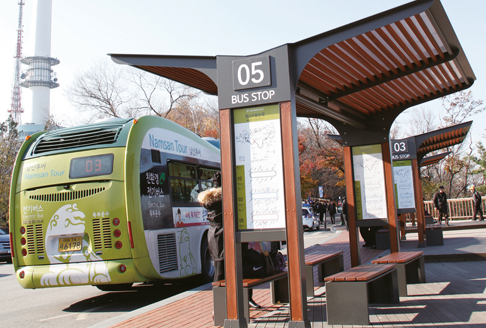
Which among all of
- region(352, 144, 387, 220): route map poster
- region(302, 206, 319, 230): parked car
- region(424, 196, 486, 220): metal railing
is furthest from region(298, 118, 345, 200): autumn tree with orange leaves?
region(352, 144, 387, 220): route map poster

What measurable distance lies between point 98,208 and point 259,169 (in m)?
3.57

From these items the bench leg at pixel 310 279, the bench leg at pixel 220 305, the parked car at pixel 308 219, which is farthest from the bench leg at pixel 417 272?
the parked car at pixel 308 219

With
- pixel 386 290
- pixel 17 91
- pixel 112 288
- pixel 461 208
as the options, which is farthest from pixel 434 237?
pixel 17 91

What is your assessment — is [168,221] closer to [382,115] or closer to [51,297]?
[51,297]

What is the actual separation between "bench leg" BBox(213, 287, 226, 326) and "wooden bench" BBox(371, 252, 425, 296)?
2.50m

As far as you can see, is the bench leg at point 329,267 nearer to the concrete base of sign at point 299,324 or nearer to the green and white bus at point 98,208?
the green and white bus at point 98,208

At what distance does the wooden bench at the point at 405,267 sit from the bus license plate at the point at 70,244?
4.71m

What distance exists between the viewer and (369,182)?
27.5ft

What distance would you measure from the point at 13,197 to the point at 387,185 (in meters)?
6.68

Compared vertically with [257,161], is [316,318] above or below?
below

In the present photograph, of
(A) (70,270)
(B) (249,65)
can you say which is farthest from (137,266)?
(B) (249,65)

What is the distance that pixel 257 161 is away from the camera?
5.19 m

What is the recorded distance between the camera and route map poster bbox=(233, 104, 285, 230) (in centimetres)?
507

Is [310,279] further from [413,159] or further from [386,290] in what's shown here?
[413,159]
